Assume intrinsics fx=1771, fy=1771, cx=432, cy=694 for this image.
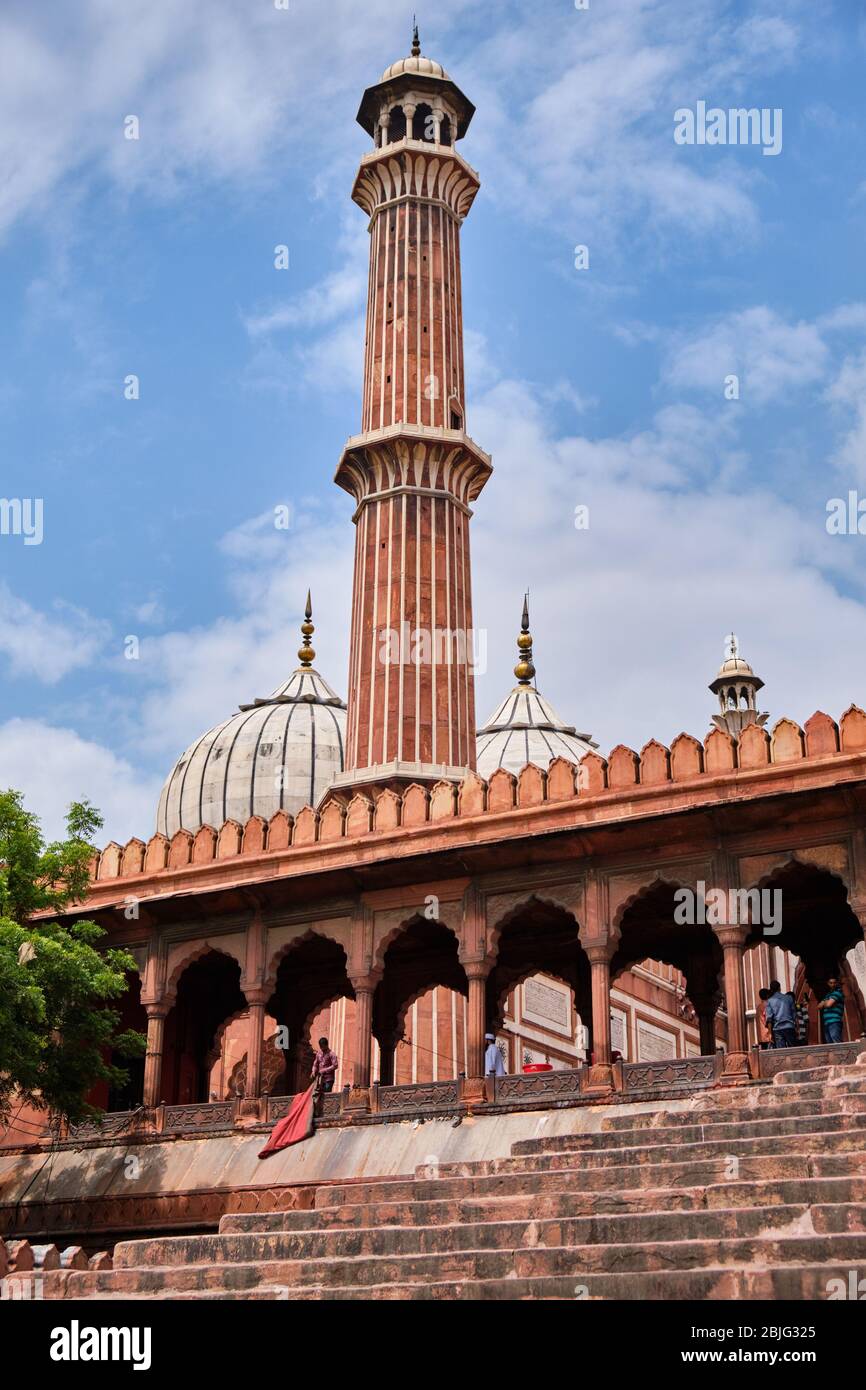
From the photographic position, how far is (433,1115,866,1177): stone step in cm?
1023

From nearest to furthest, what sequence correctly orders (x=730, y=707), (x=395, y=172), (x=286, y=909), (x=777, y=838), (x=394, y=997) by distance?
1. (x=777, y=838)
2. (x=286, y=909)
3. (x=394, y=997)
4. (x=395, y=172)
5. (x=730, y=707)

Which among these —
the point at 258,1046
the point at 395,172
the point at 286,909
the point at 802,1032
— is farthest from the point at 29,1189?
the point at 395,172

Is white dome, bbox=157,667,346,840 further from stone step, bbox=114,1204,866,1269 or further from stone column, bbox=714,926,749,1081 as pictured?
stone step, bbox=114,1204,866,1269

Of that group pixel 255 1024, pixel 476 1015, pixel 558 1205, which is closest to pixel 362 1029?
pixel 255 1024

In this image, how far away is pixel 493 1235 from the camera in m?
9.89

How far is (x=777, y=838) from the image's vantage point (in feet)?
51.9

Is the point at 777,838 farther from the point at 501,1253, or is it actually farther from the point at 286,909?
the point at 501,1253

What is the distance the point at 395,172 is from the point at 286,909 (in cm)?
1434

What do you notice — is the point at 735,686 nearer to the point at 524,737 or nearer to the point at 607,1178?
the point at 524,737

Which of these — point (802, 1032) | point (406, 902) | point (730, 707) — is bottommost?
point (802, 1032)

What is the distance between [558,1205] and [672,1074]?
17.3 feet

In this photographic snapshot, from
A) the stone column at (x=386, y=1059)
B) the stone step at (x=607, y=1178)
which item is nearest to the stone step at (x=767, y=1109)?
the stone step at (x=607, y=1178)

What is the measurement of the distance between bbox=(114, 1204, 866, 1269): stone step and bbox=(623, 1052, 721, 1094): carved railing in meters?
4.86

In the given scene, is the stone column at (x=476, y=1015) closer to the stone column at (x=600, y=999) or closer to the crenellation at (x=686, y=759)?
the stone column at (x=600, y=999)
